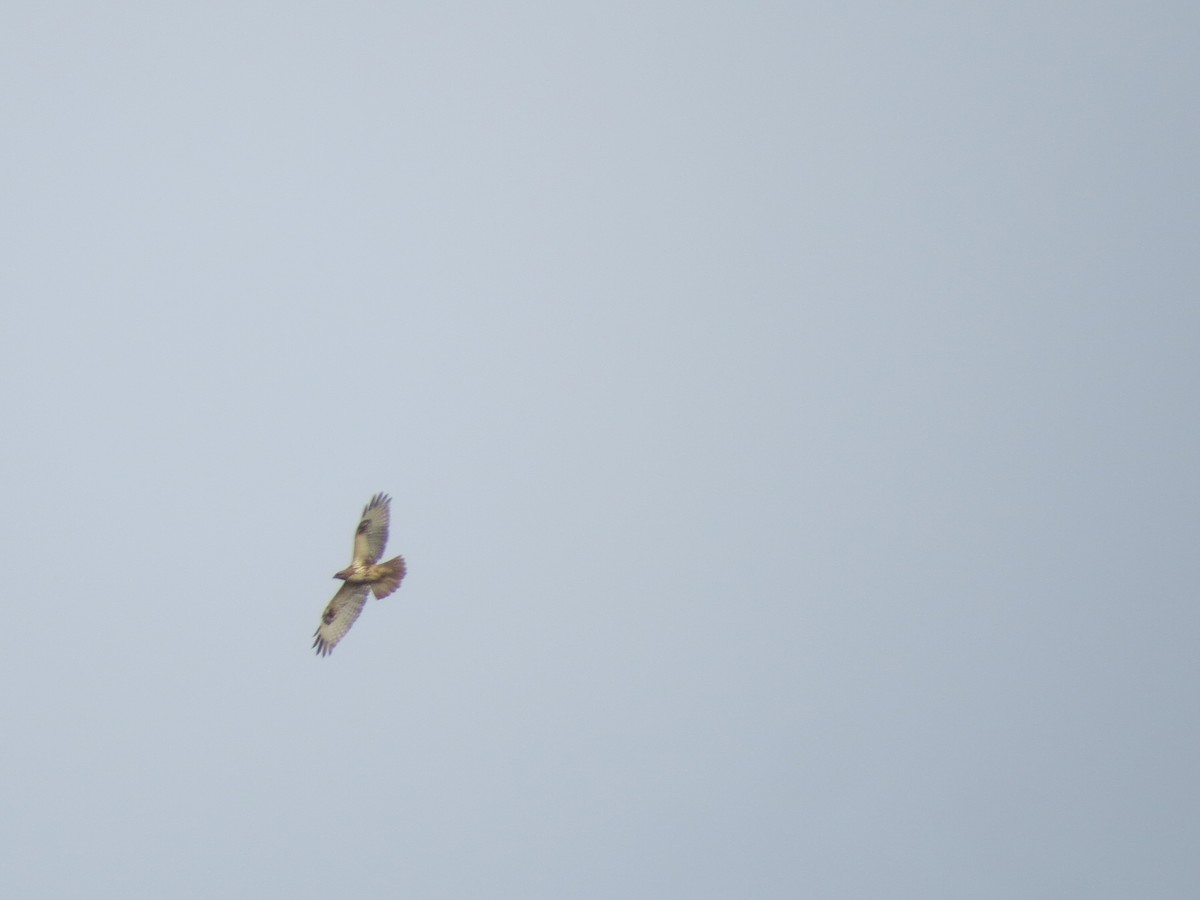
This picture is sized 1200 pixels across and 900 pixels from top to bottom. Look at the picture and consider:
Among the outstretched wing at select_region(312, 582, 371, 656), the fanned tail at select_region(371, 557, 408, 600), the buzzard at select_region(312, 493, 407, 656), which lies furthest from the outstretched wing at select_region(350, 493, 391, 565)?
the outstretched wing at select_region(312, 582, 371, 656)

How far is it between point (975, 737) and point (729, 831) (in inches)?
1070

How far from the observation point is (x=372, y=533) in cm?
3612

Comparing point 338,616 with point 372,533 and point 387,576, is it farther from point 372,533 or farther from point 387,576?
point 372,533

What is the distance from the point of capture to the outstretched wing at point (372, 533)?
36.0 m

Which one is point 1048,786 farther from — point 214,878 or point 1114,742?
point 214,878

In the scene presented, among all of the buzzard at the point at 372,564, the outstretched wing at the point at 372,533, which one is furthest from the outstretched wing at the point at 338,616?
the outstretched wing at the point at 372,533

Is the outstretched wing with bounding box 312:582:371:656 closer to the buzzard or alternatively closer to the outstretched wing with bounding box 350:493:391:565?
the buzzard

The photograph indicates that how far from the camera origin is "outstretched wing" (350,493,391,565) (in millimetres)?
35969

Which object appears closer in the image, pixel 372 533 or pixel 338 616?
pixel 372 533

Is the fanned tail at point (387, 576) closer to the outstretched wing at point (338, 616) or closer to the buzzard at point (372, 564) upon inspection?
the buzzard at point (372, 564)

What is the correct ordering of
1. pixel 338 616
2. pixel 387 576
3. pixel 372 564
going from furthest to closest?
pixel 338 616 < pixel 372 564 < pixel 387 576

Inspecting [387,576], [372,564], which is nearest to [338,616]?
[372,564]

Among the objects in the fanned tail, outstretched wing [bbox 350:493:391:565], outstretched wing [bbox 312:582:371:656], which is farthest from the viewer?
outstretched wing [bbox 312:582:371:656]

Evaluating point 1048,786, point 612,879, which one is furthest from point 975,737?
point 612,879
